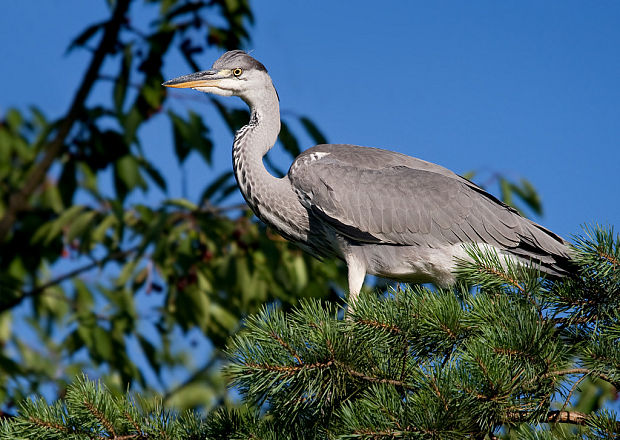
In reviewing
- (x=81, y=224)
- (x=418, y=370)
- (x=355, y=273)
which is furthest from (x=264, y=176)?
(x=418, y=370)

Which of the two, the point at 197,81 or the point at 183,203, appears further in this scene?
the point at 183,203

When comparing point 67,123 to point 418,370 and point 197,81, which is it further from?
point 418,370

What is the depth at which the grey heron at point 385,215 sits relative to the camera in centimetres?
382

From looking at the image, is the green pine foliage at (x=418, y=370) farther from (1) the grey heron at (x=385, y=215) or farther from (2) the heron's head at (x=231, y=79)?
(2) the heron's head at (x=231, y=79)

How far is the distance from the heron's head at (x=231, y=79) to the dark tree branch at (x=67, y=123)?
1.41m

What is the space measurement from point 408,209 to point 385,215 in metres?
0.12

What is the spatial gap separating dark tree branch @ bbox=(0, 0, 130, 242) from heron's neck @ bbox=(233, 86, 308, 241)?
161cm

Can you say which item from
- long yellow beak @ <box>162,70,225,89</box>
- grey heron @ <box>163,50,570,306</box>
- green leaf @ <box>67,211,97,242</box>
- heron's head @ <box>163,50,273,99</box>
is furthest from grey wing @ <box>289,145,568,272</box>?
green leaf @ <box>67,211,97,242</box>

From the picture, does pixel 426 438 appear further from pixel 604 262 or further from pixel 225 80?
pixel 225 80

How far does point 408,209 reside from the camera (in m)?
3.91

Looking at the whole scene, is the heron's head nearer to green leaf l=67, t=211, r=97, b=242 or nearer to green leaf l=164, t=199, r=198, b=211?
green leaf l=164, t=199, r=198, b=211

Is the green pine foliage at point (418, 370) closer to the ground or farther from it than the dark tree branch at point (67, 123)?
closer to the ground

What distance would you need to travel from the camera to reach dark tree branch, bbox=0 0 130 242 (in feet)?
17.4

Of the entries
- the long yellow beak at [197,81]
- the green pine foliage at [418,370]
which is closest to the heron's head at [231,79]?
the long yellow beak at [197,81]
